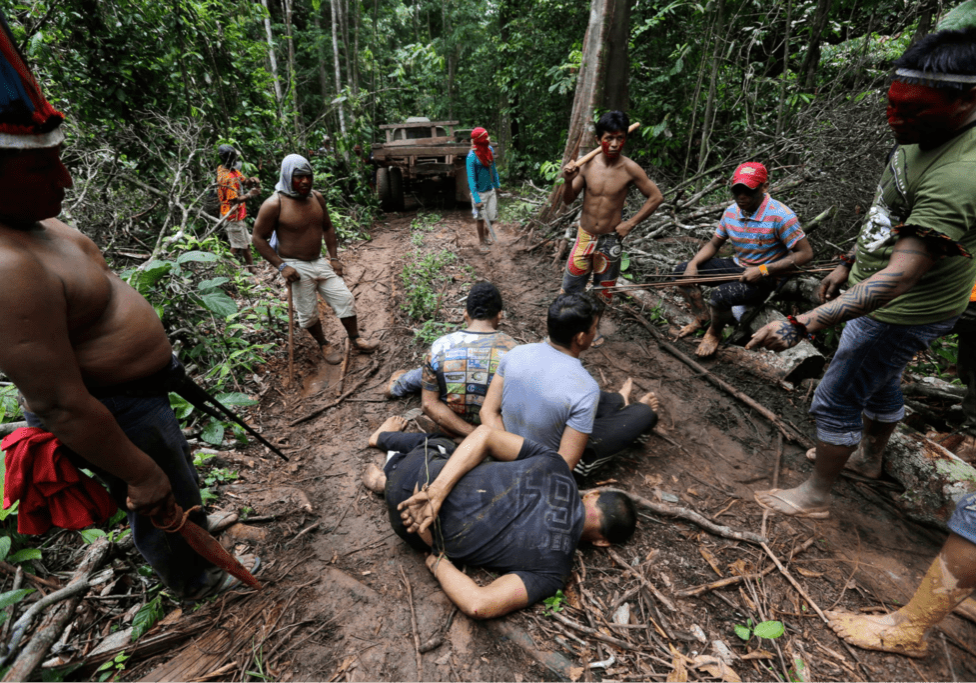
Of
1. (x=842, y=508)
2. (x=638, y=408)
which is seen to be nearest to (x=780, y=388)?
(x=842, y=508)

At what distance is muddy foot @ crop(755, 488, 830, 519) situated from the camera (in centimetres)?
262

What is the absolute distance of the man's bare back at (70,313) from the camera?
1.29 metres

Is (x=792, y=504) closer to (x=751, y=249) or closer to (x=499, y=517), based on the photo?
(x=499, y=517)

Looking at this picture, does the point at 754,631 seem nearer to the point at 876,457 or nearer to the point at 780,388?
the point at 876,457

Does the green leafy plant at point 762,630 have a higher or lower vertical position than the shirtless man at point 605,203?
lower

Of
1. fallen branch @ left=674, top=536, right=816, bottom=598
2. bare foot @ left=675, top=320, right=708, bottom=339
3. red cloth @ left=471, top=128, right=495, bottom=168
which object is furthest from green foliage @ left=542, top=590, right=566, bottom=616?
red cloth @ left=471, top=128, right=495, bottom=168

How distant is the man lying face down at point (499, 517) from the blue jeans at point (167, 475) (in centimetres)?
94

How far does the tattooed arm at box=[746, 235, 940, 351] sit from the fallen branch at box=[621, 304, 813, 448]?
69.1 inches

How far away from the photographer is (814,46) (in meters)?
5.93

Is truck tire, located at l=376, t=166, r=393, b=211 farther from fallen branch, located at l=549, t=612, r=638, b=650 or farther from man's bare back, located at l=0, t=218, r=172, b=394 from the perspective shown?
fallen branch, located at l=549, t=612, r=638, b=650

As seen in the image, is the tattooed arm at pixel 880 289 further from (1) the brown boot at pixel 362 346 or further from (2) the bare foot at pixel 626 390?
(1) the brown boot at pixel 362 346

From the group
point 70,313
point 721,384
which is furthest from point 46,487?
point 721,384

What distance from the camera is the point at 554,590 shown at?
6.98ft

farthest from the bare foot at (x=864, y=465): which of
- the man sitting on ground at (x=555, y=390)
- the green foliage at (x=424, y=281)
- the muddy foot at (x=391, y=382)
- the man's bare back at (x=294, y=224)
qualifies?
the man's bare back at (x=294, y=224)
